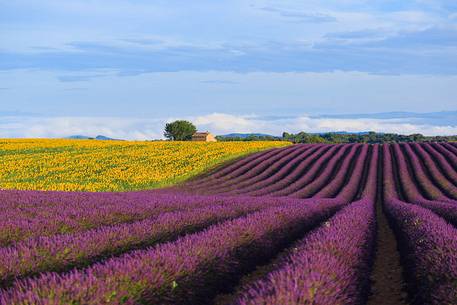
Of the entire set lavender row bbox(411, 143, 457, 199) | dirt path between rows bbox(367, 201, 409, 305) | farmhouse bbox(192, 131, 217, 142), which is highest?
farmhouse bbox(192, 131, 217, 142)

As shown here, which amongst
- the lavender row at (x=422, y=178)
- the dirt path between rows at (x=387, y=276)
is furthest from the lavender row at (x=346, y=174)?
the dirt path between rows at (x=387, y=276)

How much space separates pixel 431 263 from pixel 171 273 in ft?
12.4

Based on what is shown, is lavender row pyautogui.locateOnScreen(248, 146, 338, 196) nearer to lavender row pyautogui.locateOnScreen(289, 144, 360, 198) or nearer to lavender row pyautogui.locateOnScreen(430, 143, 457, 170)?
lavender row pyautogui.locateOnScreen(289, 144, 360, 198)

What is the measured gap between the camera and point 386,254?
1253 cm

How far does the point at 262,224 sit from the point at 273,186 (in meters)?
21.2

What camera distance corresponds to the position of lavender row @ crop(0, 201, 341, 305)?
491cm

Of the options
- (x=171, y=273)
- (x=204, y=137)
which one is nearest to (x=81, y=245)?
(x=171, y=273)

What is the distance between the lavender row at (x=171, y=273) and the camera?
4.91m

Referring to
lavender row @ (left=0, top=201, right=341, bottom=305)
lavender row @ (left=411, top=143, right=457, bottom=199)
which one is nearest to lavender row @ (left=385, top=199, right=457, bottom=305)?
lavender row @ (left=0, top=201, right=341, bottom=305)

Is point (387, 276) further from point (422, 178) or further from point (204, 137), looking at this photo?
point (204, 137)

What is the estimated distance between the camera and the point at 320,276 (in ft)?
18.5

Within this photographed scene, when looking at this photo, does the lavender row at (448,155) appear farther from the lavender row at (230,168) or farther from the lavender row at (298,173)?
the lavender row at (230,168)

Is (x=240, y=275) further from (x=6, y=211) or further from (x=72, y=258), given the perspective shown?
(x=6, y=211)

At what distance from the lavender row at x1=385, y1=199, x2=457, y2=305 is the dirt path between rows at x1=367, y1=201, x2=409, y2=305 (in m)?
0.25
